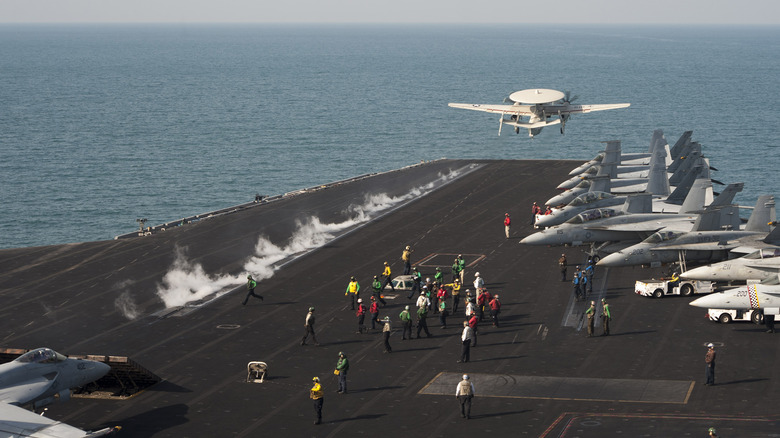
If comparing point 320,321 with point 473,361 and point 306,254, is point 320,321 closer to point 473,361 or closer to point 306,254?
point 473,361

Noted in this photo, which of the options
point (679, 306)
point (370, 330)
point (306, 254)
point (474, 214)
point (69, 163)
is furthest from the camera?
point (69, 163)

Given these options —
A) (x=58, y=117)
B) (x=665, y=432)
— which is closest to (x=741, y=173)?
(x=665, y=432)

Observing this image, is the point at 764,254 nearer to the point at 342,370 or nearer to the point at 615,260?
the point at 615,260

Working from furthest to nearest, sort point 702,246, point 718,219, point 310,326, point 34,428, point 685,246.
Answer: point 718,219
point 685,246
point 702,246
point 310,326
point 34,428

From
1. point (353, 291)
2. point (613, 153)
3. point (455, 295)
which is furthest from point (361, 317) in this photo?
point (613, 153)

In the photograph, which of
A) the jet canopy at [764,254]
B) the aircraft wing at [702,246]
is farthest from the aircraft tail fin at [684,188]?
the jet canopy at [764,254]

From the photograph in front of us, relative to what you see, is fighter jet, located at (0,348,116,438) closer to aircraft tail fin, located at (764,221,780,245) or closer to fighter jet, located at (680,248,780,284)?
fighter jet, located at (680,248,780,284)
